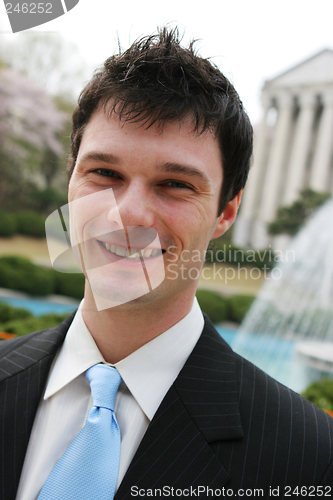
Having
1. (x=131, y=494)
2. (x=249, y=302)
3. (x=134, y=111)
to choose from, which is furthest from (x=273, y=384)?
(x=249, y=302)

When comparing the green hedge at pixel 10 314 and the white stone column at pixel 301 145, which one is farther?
the white stone column at pixel 301 145

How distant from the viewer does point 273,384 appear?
1.57m

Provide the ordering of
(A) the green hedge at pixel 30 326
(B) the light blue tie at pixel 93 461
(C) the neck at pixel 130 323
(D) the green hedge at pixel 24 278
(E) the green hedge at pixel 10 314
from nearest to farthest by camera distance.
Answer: (B) the light blue tie at pixel 93 461, (C) the neck at pixel 130 323, (A) the green hedge at pixel 30 326, (E) the green hedge at pixel 10 314, (D) the green hedge at pixel 24 278

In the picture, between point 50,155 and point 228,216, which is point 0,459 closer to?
point 228,216

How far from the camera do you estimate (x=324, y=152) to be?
3425cm

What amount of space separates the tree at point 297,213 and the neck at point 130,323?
26.3 metres

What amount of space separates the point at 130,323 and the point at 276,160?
3794 centimetres

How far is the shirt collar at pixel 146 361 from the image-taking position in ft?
4.92

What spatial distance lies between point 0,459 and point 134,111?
132cm

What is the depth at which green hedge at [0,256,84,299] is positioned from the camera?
11.2 m

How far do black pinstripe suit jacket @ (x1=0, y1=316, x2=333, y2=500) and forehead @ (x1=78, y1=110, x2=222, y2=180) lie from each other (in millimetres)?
735

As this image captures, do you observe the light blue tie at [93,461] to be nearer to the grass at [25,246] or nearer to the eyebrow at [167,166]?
the eyebrow at [167,166]

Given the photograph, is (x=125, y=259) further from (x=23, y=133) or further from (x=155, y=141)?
(x=23, y=133)

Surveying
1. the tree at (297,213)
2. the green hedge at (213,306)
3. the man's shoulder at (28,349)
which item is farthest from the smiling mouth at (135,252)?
the tree at (297,213)
